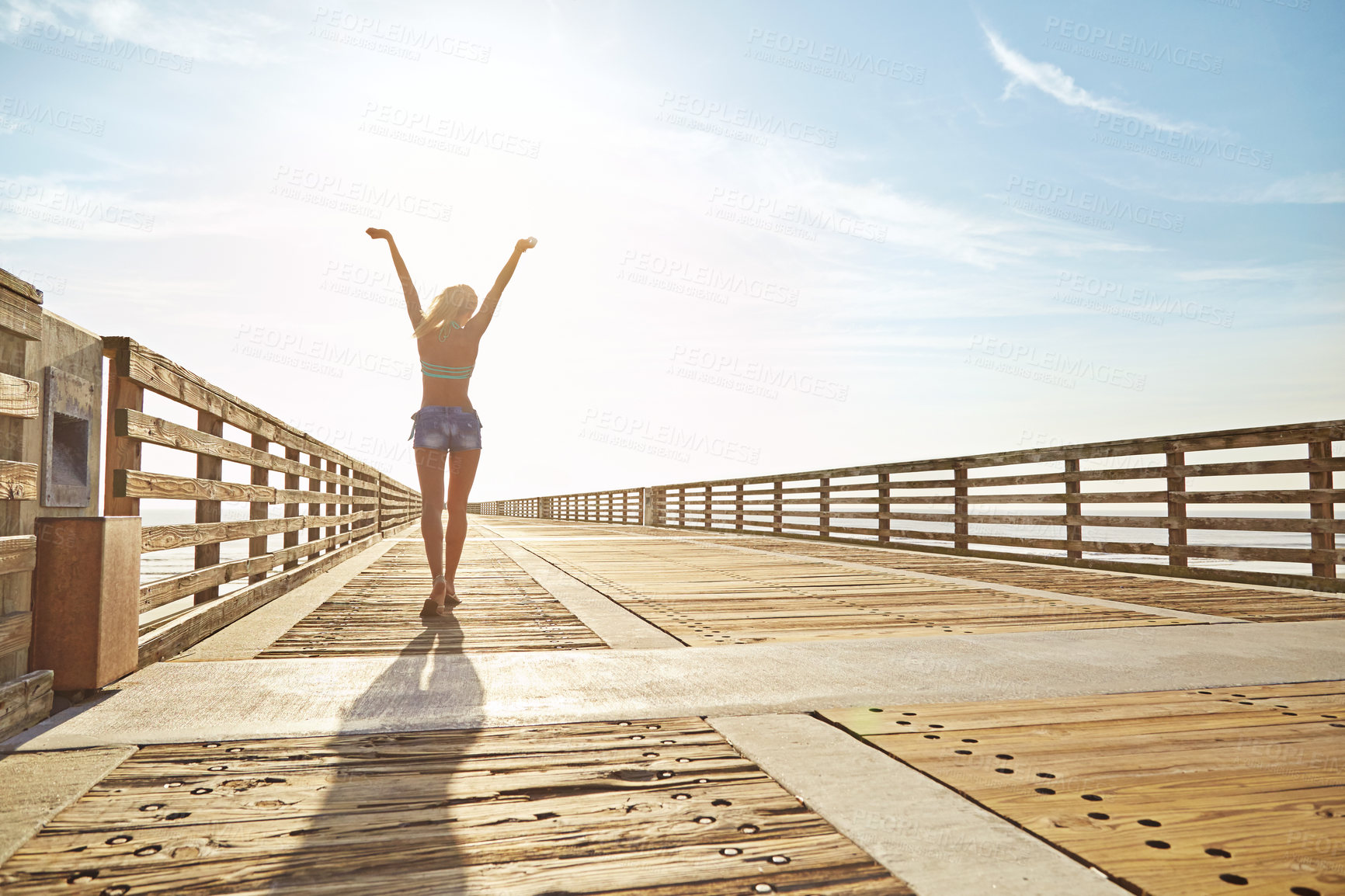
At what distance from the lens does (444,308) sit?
442 centimetres

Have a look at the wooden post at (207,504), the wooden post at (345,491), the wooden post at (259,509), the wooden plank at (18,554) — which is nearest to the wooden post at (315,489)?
the wooden post at (345,491)

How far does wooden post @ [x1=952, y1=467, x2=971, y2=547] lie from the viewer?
31.8 ft

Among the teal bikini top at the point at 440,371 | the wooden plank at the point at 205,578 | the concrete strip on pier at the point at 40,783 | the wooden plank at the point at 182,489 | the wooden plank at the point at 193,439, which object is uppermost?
the teal bikini top at the point at 440,371

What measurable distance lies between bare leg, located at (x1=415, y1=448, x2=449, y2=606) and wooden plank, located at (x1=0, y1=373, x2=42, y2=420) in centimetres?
200

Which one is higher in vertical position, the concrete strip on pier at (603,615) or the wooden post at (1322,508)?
the wooden post at (1322,508)

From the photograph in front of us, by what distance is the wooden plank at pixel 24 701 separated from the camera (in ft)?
7.27

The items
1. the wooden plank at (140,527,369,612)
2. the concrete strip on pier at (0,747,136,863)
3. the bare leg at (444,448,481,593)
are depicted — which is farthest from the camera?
the bare leg at (444,448,481,593)

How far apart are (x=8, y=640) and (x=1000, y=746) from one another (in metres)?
2.90

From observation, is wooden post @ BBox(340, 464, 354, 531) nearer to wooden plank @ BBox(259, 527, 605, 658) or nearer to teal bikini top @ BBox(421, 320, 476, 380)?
wooden plank @ BBox(259, 527, 605, 658)

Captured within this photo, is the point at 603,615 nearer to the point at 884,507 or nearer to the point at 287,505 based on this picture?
the point at 287,505

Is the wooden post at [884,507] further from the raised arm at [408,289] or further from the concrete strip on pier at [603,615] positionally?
the raised arm at [408,289]

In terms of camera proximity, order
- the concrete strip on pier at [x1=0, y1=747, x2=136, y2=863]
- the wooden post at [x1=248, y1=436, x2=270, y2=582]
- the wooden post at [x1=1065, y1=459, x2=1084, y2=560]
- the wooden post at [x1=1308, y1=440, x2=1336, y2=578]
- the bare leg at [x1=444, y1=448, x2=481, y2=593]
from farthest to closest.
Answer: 1. the wooden post at [x1=1065, y1=459, x2=1084, y2=560]
2. the wooden post at [x1=1308, y1=440, x2=1336, y2=578]
3. the wooden post at [x1=248, y1=436, x2=270, y2=582]
4. the bare leg at [x1=444, y1=448, x2=481, y2=593]
5. the concrete strip on pier at [x1=0, y1=747, x2=136, y2=863]

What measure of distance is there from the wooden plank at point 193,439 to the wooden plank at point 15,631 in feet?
3.02

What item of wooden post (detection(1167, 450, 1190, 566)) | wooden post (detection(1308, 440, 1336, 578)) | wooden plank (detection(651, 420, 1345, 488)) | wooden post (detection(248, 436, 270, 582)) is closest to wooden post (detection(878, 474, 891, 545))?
wooden plank (detection(651, 420, 1345, 488))
